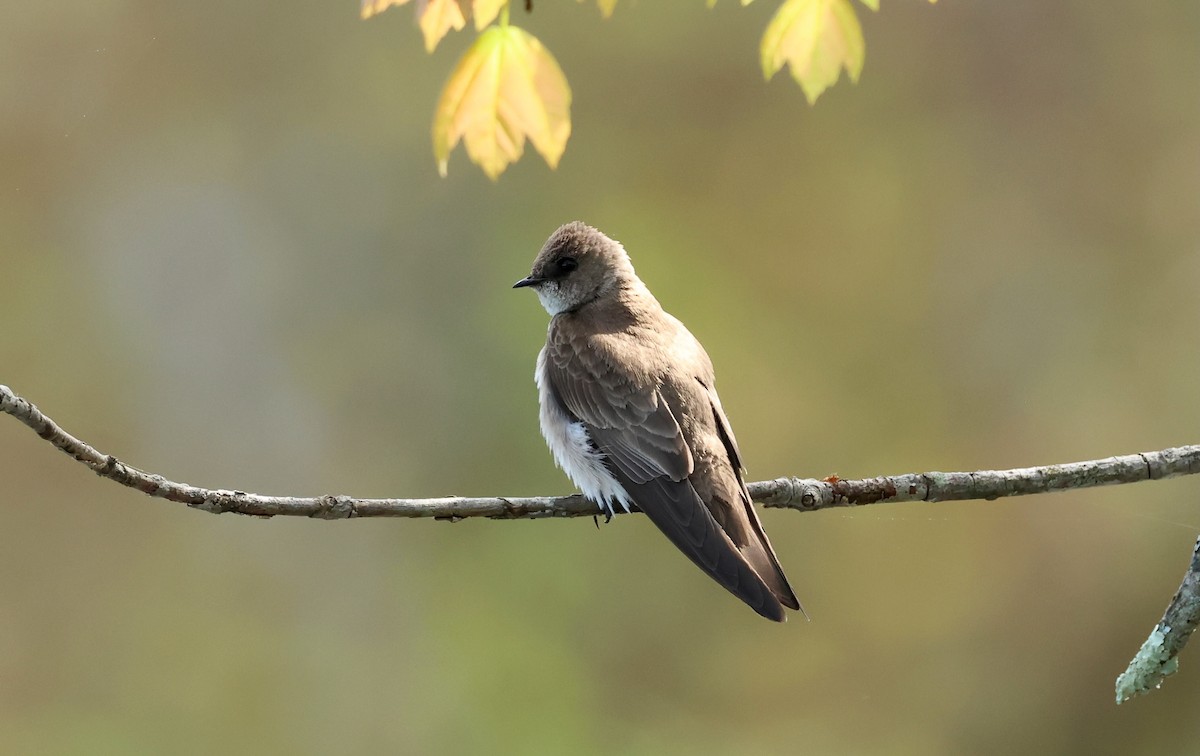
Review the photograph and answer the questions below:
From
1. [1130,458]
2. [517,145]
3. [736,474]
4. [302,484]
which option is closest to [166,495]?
[517,145]

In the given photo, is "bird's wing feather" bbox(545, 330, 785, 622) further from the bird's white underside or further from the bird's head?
the bird's head

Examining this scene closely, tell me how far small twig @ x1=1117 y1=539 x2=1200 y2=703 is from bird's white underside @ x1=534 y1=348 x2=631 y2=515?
5.76 feet

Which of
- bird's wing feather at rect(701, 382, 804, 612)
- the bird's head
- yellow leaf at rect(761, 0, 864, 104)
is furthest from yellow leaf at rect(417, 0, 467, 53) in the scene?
the bird's head

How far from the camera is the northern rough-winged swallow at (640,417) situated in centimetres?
389

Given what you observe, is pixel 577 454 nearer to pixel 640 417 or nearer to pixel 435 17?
pixel 640 417

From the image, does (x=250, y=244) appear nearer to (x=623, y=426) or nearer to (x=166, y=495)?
(x=623, y=426)

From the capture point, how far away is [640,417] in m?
4.33

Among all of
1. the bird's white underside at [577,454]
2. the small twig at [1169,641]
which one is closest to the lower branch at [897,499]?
the small twig at [1169,641]

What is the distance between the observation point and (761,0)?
9.35 metres

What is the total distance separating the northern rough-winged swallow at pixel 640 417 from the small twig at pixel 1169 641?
41.4 inches

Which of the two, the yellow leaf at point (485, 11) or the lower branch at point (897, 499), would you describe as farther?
the lower branch at point (897, 499)

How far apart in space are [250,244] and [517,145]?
25.1 ft

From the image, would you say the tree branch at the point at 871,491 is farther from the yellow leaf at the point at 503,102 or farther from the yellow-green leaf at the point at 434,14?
the yellow-green leaf at the point at 434,14

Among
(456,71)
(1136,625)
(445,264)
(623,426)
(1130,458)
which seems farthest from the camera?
(445,264)
